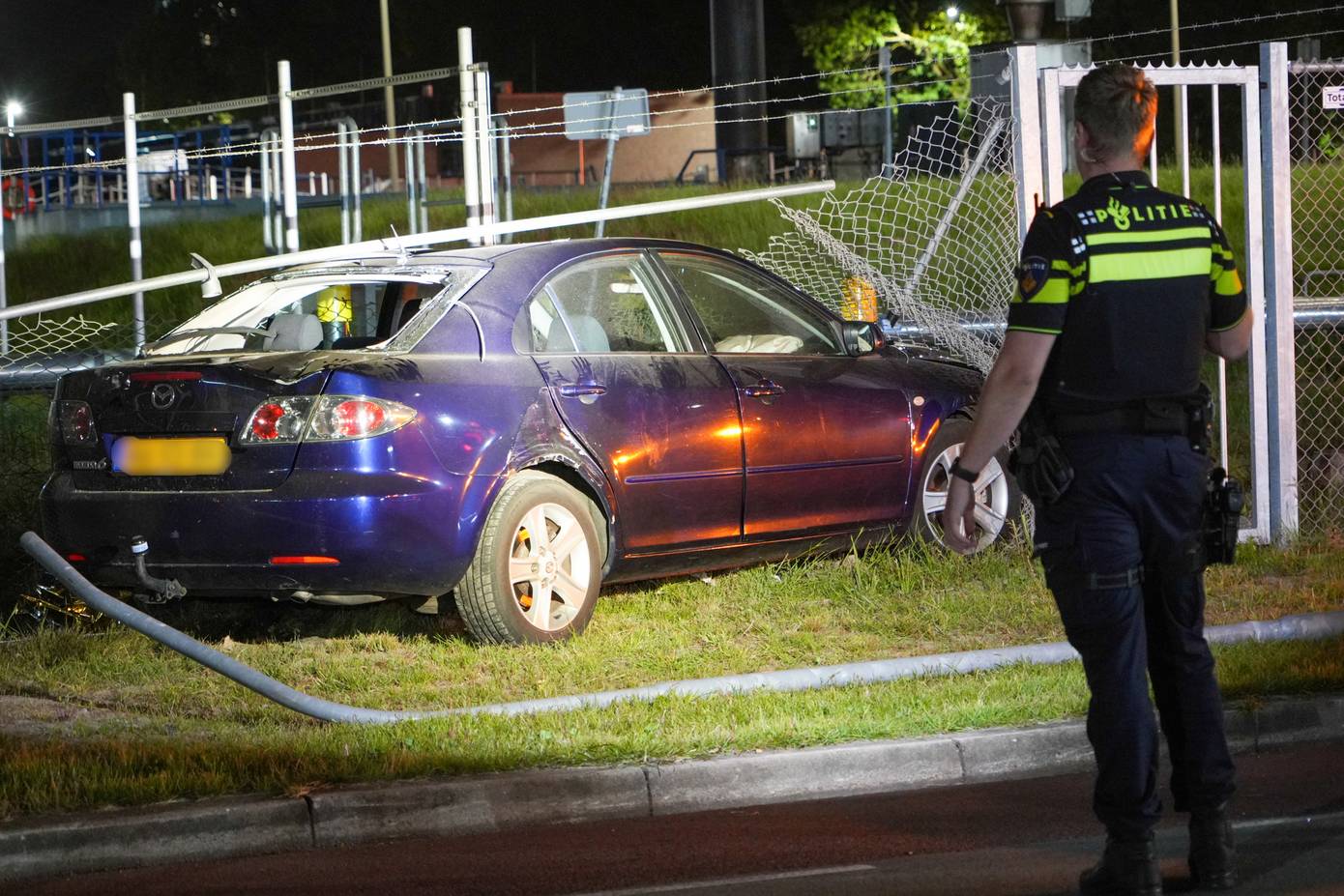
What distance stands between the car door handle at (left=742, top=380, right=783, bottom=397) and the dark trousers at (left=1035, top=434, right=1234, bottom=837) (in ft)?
11.1

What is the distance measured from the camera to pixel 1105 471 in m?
4.22

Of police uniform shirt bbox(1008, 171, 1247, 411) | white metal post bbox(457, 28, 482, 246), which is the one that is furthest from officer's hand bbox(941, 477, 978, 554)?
white metal post bbox(457, 28, 482, 246)

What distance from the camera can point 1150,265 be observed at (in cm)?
425

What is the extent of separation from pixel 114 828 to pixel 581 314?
10.4 feet

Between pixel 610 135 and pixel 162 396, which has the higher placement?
pixel 610 135

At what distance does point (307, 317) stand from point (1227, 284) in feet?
13.2

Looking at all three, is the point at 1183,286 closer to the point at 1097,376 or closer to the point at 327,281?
the point at 1097,376

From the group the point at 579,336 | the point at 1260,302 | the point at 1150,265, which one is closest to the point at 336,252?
the point at 579,336

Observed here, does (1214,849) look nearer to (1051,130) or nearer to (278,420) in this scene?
(278,420)

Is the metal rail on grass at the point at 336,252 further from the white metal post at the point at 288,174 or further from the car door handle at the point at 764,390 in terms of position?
the white metal post at the point at 288,174

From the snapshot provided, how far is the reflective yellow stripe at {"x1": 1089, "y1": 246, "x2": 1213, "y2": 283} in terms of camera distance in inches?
166

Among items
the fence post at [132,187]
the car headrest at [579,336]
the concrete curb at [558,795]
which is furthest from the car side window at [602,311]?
the fence post at [132,187]

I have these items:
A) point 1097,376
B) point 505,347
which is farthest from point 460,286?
point 1097,376

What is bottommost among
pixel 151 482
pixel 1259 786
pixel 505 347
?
pixel 1259 786
